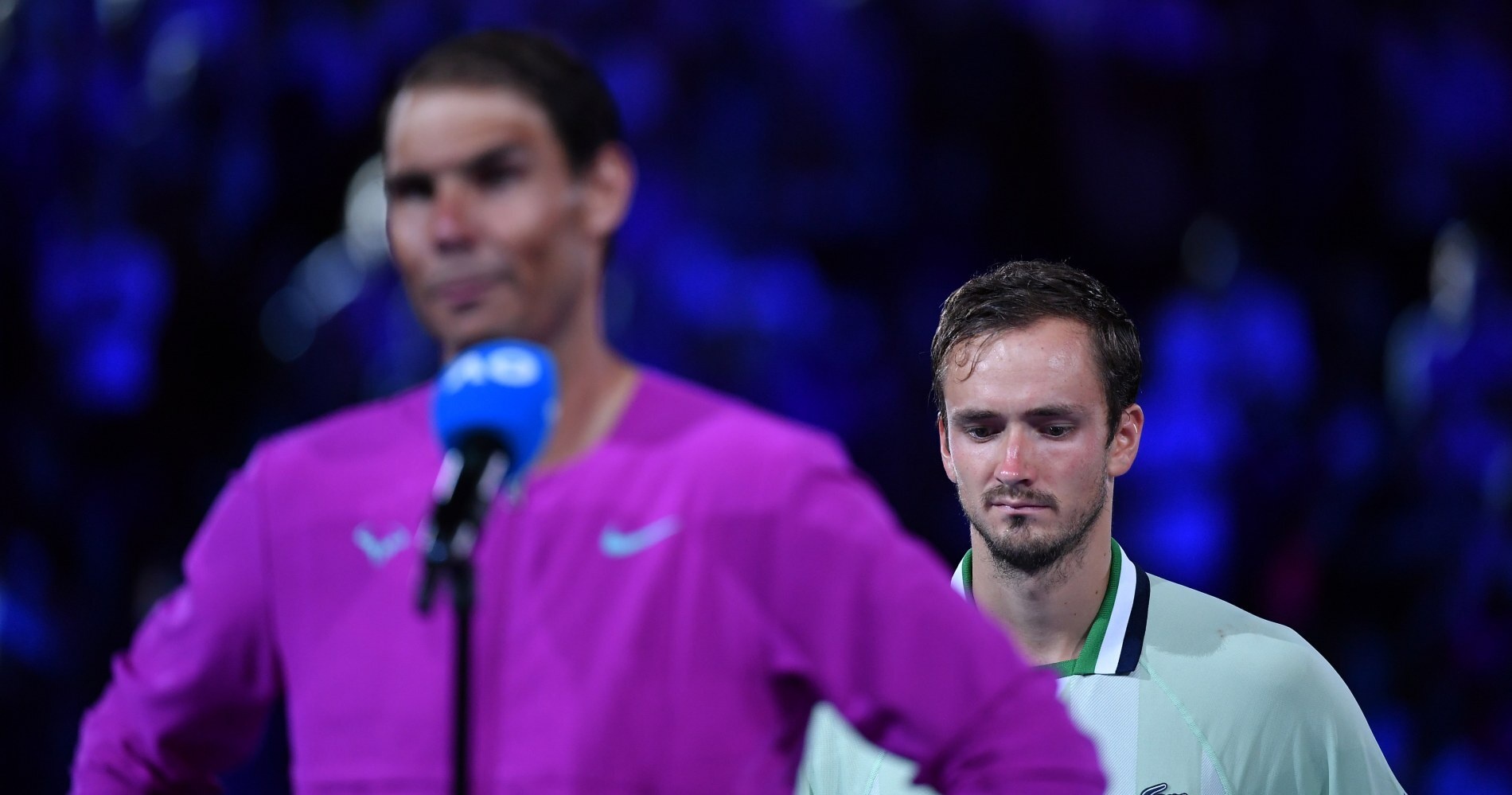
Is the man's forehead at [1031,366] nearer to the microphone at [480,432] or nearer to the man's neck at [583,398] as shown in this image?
the man's neck at [583,398]

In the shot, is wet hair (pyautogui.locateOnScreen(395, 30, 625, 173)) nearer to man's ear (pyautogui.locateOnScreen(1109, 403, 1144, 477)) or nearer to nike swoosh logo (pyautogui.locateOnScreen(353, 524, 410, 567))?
nike swoosh logo (pyautogui.locateOnScreen(353, 524, 410, 567))

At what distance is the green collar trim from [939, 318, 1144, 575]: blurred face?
0.10 meters

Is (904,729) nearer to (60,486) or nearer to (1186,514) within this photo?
(1186,514)

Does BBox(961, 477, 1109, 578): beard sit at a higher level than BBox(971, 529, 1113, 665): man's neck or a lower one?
higher

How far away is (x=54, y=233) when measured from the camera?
515 centimetres

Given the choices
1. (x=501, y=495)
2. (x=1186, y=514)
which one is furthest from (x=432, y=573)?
(x=1186, y=514)

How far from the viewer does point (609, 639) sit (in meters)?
1.47

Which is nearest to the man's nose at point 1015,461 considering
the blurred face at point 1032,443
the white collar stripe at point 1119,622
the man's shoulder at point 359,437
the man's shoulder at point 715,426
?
the blurred face at point 1032,443

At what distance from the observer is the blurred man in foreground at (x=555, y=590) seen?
1.45 meters

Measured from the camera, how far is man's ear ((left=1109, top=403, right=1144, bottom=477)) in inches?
87.7

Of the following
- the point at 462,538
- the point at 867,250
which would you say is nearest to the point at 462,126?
the point at 462,538

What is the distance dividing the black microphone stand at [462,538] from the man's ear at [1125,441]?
1136 mm

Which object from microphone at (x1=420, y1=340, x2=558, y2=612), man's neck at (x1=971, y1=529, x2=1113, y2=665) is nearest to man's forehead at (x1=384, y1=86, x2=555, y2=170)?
microphone at (x1=420, y1=340, x2=558, y2=612)

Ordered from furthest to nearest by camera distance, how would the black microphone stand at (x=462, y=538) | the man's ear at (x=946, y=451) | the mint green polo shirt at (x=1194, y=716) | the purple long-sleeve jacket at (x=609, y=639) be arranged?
the man's ear at (x=946, y=451) < the mint green polo shirt at (x=1194, y=716) < the purple long-sleeve jacket at (x=609, y=639) < the black microphone stand at (x=462, y=538)
